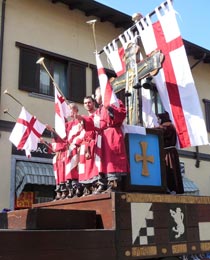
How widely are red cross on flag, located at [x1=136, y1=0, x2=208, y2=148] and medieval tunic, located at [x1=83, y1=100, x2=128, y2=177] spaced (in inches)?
57.8

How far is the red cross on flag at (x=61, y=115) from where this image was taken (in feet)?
17.9

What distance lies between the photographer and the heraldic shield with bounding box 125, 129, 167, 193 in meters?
4.87

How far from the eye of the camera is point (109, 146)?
4707mm

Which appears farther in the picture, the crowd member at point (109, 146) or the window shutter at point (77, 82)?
the window shutter at point (77, 82)

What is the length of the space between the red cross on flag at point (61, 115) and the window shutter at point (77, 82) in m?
5.18

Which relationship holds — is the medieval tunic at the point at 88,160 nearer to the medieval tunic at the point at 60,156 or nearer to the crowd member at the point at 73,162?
the crowd member at the point at 73,162

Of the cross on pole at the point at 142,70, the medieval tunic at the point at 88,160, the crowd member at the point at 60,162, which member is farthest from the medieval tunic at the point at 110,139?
the cross on pole at the point at 142,70

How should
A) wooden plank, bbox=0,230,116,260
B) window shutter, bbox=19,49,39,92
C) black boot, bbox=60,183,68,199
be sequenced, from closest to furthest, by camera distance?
wooden plank, bbox=0,230,116,260, black boot, bbox=60,183,68,199, window shutter, bbox=19,49,39,92

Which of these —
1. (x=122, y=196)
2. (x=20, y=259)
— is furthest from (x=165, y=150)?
(x=20, y=259)

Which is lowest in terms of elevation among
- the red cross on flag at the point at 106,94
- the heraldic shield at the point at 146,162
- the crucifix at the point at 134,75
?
the heraldic shield at the point at 146,162

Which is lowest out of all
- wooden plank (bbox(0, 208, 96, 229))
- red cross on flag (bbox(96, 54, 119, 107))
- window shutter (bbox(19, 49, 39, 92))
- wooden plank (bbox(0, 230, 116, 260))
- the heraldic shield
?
wooden plank (bbox(0, 230, 116, 260))

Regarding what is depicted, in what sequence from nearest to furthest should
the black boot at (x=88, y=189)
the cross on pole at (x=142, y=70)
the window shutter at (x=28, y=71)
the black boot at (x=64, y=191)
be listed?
the black boot at (x=88, y=189) → the black boot at (x=64, y=191) → the cross on pole at (x=142, y=70) → the window shutter at (x=28, y=71)

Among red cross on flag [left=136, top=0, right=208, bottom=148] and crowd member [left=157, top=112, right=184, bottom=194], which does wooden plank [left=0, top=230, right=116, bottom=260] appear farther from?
red cross on flag [left=136, top=0, right=208, bottom=148]

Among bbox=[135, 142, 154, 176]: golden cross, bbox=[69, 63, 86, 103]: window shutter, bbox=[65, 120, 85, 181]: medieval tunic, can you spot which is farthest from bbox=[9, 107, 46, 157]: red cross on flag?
bbox=[69, 63, 86, 103]: window shutter
